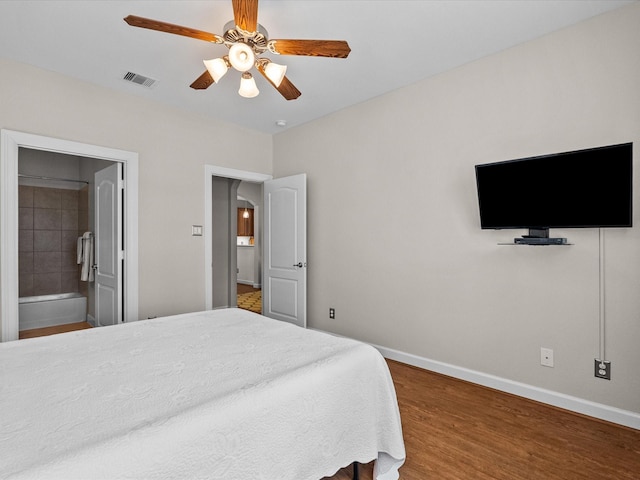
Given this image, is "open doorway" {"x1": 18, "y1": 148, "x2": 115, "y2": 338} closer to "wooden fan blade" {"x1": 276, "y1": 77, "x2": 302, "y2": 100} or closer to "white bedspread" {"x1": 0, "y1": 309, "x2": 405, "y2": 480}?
"wooden fan blade" {"x1": 276, "y1": 77, "x2": 302, "y2": 100}

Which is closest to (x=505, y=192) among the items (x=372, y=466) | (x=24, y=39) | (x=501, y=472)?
(x=501, y=472)

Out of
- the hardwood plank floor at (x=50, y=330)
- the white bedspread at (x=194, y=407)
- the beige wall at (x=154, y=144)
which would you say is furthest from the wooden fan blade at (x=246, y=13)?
the hardwood plank floor at (x=50, y=330)

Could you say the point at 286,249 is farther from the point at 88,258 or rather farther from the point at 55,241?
the point at 55,241

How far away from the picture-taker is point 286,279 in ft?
14.0

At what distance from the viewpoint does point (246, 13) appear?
6.13 feet

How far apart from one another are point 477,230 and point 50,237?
18.5ft

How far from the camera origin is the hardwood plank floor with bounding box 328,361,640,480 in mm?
1766

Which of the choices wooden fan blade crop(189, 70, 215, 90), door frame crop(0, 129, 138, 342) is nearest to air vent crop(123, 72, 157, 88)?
door frame crop(0, 129, 138, 342)

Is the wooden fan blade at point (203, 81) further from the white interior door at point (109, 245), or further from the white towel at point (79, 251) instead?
the white towel at point (79, 251)

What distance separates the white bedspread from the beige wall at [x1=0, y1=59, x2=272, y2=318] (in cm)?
173

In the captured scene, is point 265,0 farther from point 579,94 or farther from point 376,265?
point 376,265

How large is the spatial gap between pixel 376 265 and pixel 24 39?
339cm

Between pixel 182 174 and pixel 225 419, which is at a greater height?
pixel 182 174

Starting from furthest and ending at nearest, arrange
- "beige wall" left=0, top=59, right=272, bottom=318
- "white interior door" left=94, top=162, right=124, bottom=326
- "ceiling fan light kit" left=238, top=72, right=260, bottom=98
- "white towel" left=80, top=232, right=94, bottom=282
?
"white towel" left=80, top=232, right=94, bottom=282 → "white interior door" left=94, top=162, right=124, bottom=326 → "beige wall" left=0, top=59, right=272, bottom=318 → "ceiling fan light kit" left=238, top=72, right=260, bottom=98
